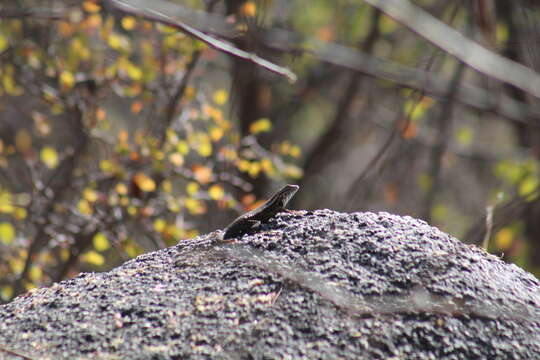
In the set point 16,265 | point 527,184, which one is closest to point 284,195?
point 16,265

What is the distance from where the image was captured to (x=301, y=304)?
2186 mm

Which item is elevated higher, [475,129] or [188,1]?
[188,1]

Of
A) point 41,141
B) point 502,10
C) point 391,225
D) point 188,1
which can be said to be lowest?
point 41,141

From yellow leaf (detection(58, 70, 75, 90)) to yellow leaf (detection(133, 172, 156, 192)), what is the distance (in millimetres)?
906

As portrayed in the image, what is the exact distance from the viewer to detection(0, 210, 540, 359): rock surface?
81.3 inches

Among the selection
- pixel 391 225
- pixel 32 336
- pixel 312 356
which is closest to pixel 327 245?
pixel 391 225

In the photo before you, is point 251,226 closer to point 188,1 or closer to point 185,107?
point 185,107

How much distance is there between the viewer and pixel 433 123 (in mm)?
10062

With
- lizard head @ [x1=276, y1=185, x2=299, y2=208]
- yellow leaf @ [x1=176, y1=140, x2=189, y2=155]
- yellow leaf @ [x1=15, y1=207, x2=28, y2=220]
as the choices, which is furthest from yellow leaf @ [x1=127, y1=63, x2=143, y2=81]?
lizard head @ [x1=276, y1=185, x2=299, y2=208]

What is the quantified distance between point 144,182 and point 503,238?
4615mm

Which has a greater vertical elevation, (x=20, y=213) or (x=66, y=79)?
(x=66, y=79)

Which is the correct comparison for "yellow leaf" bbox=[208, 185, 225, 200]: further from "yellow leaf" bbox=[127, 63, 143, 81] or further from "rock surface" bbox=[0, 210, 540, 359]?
"rock surface" bbox=[0, 210, 540, 359]

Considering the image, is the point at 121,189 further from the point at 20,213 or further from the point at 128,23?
the point at 128,23

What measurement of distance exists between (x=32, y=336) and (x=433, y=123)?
28.0 ft
